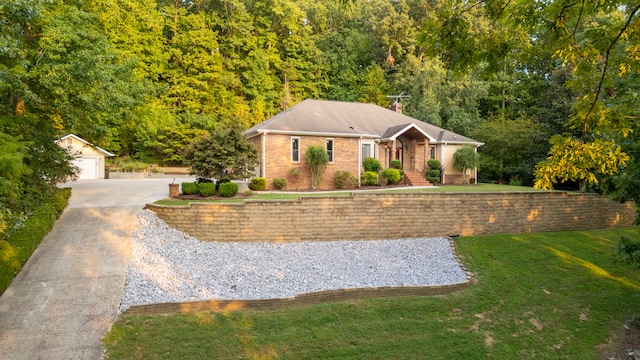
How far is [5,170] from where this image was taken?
6.13 m

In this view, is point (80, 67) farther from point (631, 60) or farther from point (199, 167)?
point (631, 60)

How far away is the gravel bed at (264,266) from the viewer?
26.8 ft

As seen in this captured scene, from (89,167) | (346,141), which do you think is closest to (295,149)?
(346,141)

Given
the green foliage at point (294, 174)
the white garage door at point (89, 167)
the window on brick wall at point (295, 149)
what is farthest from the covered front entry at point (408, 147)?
the white garage door at point (89, 167)

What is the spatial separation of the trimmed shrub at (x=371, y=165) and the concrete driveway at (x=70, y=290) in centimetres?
1264

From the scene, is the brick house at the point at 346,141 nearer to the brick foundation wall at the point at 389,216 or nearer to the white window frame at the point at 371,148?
the white window frame at the point at 371,148

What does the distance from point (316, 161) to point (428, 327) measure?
12.6 meters

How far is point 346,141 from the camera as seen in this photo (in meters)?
20.6

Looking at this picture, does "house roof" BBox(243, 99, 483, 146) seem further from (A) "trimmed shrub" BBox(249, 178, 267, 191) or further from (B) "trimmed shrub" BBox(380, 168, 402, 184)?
(A) "trimmed shrub" BBox(249, 178, 267, 191)

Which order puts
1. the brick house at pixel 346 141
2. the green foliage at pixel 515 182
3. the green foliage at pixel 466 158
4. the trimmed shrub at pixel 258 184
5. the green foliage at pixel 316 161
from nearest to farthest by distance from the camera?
1. the trimmed shrub at pixel 258 184
2. the green foliage at pixel 316 161
3. the brick house at pixel 346 141
4. the green foliage at pixel 466 158
5. the green foliage at pixel 515 182

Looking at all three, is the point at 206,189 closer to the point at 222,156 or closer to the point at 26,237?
the point at 222,156

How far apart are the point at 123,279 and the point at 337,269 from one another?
5.13 metres

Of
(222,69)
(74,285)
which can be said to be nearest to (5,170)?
(74,285)

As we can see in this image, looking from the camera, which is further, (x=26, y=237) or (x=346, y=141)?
(x=346, y=141)
